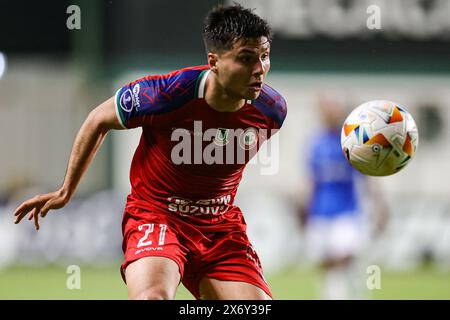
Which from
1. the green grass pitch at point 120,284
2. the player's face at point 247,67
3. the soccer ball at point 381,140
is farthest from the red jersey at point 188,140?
the green grass pitch at point 120,284

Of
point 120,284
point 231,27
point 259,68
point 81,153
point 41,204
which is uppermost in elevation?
point 231,27

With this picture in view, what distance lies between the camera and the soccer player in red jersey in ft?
17.0

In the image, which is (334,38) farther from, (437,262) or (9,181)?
(9,181)

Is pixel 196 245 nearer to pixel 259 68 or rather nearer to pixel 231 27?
pixel 259 68

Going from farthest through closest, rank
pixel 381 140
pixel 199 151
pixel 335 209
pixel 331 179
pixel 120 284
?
pixel 120 284, pixel 331 179, pixel 335 209, pixel 381 140, pixel 199 151

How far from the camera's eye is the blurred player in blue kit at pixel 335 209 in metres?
8.52

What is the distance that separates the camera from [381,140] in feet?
18.4

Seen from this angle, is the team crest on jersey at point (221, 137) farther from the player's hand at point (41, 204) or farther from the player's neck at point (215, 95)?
the player's hand at point (41, 204)

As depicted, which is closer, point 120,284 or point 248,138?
point 248,138

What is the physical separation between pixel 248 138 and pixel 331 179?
3.56 meters

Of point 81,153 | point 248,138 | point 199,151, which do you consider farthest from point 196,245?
point 81,153

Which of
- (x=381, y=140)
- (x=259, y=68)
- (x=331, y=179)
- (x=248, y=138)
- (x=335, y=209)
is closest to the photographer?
(x=259, y=68)

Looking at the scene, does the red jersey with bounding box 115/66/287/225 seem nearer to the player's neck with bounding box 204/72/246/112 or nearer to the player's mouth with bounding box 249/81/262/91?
the player's neck with bounding box 204/72/246/112
